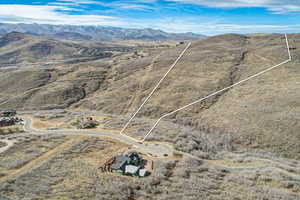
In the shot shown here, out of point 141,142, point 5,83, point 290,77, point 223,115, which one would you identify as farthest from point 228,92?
point 5,83

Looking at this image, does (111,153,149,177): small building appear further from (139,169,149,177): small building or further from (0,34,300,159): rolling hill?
(0,34,300,159): rolling hill

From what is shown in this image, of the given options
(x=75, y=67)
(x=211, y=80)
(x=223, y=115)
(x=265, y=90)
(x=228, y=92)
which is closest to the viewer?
(x=223, y=115)

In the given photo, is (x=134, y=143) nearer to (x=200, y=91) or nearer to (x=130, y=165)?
Result: (x=130, y=165)

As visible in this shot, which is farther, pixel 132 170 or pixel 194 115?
pixel 194 115

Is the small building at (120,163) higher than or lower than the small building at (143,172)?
higher

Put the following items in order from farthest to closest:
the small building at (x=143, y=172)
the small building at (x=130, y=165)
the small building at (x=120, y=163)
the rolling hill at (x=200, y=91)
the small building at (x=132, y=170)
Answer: the rolling hill at (x=200, y=91) → the small building at (x=120, y=163) → the small building at (x=130, y=165) → the small building at (x=132, y=170) → the small building at (x=143, y=172)

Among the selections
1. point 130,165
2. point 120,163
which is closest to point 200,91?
point 130,165

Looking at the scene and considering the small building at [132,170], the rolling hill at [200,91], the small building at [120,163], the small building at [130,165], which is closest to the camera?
the small building at [132,170]

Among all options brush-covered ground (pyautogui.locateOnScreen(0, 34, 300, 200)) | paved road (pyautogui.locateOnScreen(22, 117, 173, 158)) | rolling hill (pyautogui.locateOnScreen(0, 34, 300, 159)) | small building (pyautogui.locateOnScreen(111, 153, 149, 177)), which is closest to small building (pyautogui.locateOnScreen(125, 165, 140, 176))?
small building (pyautogui.locateOnScreen(111, 153, 149, 177))

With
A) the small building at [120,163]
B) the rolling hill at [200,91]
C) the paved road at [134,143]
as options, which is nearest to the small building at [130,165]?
the small building at [120,163]

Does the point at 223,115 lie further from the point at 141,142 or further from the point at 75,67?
the point at 75,67

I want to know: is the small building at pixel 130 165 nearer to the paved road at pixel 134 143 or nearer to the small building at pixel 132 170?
the small building at pixel 132 170
